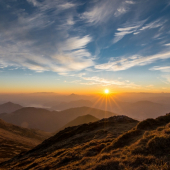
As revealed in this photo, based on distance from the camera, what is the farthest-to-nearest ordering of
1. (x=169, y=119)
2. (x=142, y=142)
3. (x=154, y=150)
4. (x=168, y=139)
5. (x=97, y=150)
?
(x=169, y=119), (x=97, y=150), (x=142, y=142), (x=168, y=139), (x=154, y=150)

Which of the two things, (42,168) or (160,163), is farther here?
(42,168)

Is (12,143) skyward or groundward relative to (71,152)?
groundward

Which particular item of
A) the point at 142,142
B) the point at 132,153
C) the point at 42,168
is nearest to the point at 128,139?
the point at 142,142

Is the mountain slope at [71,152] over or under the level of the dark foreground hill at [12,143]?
over

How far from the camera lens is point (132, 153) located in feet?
33.3

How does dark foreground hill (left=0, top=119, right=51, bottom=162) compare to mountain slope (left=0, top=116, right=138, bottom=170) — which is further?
dark foreground hill (left=0, top=119, right=51, bottom=162)

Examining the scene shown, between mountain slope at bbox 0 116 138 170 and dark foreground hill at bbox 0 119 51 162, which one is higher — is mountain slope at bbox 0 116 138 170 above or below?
above

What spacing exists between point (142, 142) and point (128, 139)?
4.40 m

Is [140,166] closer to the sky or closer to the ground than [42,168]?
closer to the sky

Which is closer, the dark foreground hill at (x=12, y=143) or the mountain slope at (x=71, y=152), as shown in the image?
the mountain slope at (x=71, y=152)

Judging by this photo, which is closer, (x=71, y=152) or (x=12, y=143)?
(x=71, y=152)

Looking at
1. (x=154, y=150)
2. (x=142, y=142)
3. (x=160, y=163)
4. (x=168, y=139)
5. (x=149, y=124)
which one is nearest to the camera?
(x=160, y=163)

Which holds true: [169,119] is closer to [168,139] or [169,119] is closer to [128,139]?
[128,139]

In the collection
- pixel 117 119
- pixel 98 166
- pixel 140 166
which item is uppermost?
pixel 140 166
